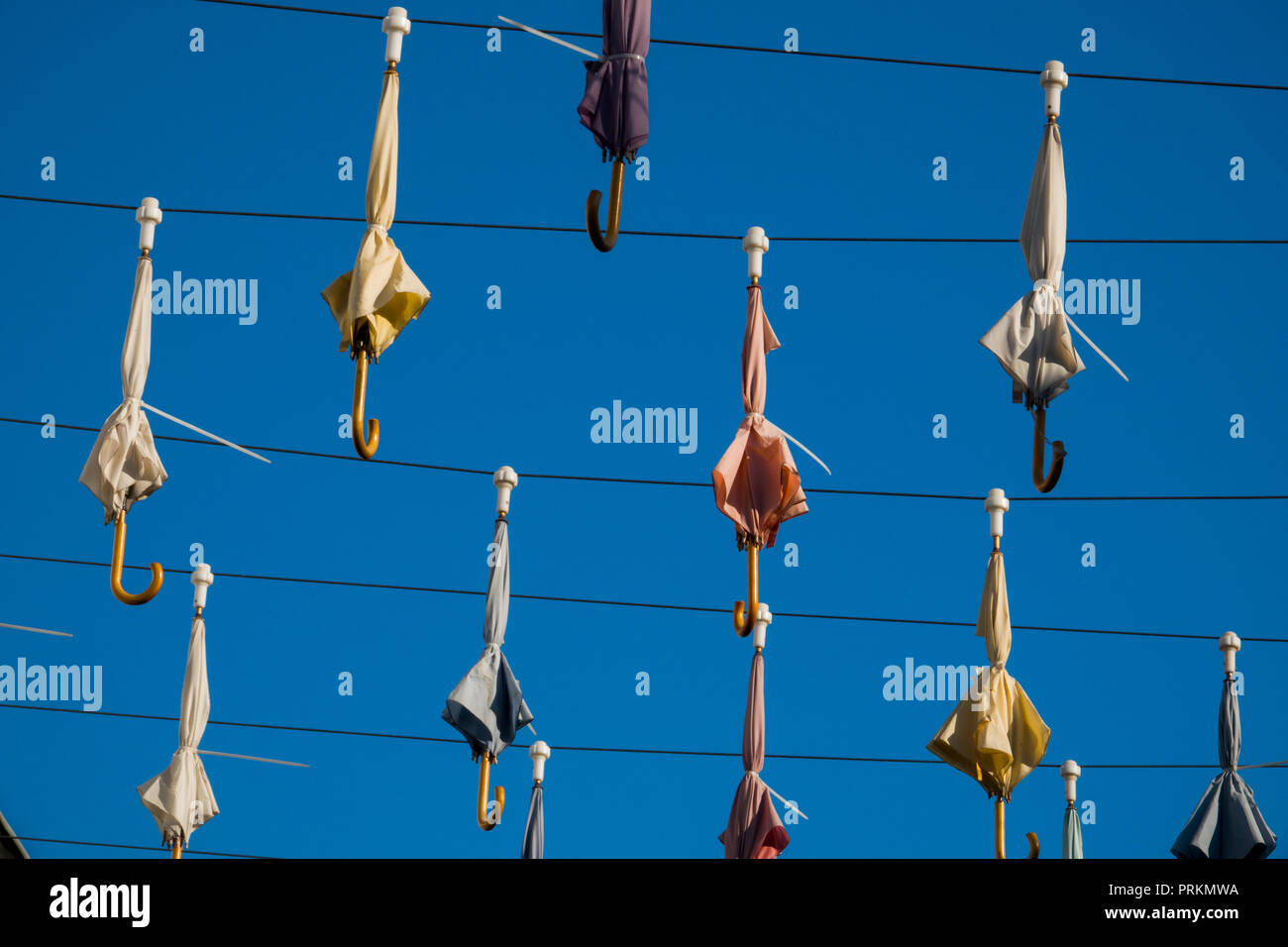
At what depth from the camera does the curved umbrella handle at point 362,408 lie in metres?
6.12

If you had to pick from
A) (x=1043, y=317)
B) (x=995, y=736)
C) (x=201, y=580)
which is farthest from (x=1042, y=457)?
(x=201, y=580)

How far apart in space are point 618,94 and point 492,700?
10.3 feet

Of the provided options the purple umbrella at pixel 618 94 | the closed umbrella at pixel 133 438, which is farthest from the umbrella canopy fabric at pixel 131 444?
the purple umbrella at pixel 618 94

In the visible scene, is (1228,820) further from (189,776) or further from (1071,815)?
(189,776)

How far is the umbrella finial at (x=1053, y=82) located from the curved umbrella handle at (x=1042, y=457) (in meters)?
1.27

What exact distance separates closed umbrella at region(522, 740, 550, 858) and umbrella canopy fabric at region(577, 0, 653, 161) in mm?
3869


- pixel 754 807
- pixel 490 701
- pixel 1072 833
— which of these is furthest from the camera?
pixel 1072 833

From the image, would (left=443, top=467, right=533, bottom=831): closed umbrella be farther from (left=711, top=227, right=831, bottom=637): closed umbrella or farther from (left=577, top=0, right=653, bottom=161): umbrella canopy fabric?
(left=577, top=0, right=653, bottom=161): umbrella canopy fabric

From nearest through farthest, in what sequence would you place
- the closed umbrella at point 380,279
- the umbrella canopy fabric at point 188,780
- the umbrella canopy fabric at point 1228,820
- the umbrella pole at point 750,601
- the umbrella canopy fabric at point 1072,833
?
1. the closed umbrella at point 380,279
2. the umbrella pole at point 750,601
3. the umbrella canopy fabric at point 1228,820
4. the umbrella canopy fabric at point 188,780
5. the umbrella canopy fabric at point 1072,833

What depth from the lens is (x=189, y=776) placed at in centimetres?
880

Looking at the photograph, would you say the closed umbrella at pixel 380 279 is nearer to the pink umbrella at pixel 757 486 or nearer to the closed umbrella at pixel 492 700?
the pink umbrella at pixel 757 486

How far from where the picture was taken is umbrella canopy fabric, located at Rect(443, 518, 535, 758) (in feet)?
25.9
